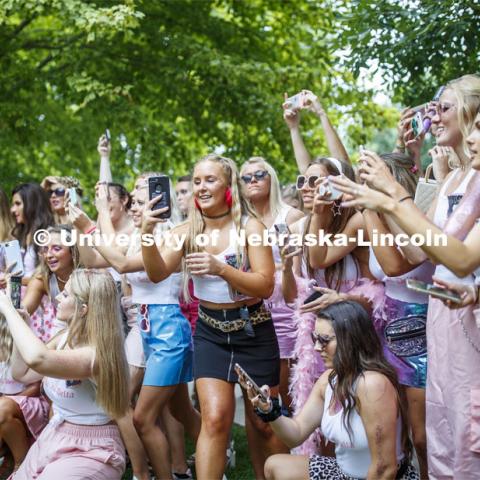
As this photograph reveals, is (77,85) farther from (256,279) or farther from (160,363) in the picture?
(256,279)

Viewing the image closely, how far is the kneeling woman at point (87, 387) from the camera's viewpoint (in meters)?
4.09

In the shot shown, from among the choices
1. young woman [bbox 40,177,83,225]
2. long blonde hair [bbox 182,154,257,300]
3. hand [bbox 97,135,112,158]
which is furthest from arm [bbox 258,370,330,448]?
young woman [bbox 40,177,83,225]

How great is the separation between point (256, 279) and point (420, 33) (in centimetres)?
243

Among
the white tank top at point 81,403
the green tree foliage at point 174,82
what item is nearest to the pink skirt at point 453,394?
the white tank top at point 81,403

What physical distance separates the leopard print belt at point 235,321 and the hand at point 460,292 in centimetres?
161

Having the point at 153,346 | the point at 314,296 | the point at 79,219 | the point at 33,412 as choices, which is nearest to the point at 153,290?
the point at 153,346

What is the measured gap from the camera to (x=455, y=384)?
3.15 meters

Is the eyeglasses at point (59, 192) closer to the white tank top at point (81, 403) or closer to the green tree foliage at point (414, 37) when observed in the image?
the green tree foliage at point (414, 37)

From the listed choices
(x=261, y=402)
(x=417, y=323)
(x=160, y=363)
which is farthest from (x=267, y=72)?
(x=261, y=402)

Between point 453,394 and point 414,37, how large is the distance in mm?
3246

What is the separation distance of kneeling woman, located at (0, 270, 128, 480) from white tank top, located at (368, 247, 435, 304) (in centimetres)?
142

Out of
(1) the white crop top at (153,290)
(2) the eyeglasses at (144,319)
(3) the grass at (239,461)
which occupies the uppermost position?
(1) the white crop top at (153,290)

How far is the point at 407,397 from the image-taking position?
4.05 meters

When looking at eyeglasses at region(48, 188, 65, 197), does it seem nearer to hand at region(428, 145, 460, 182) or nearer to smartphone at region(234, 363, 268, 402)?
hand at region(428, 145, 460, 182)
